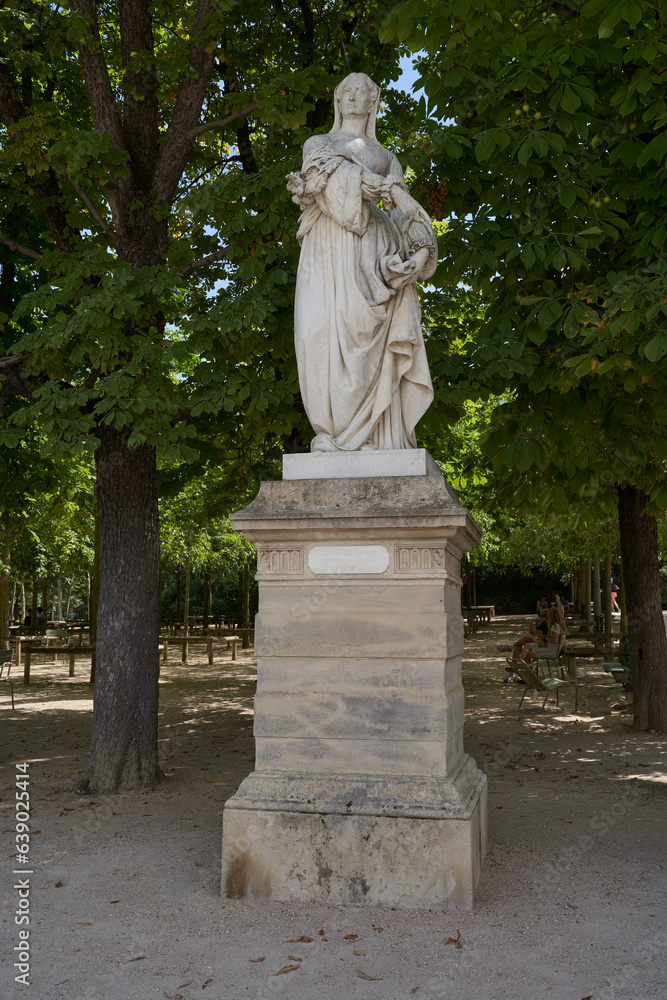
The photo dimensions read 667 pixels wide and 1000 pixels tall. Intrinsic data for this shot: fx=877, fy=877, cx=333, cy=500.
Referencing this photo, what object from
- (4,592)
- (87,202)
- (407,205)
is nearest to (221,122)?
(87,202)

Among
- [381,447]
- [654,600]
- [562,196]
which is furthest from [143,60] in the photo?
[654,600]

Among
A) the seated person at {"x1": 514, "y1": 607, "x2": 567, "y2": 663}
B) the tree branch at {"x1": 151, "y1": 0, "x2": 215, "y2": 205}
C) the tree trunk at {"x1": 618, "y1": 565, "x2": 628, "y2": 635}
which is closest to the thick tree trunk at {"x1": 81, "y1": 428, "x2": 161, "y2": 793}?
the tree branch at {"x1": 151, "y1": 0, "x2": 215, "y2": 205}

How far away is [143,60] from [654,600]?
8303 mm

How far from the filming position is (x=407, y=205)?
17.5ft

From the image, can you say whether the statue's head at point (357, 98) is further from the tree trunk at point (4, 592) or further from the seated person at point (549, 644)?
the tree trunk at point (4, 592)

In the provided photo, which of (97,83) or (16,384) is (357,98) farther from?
(16,384)

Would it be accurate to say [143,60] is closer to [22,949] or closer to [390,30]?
[390,30]

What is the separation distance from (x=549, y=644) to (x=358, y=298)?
41.4 feet

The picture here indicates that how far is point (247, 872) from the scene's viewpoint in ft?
15.8

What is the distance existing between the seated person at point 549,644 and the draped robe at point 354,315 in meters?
9.84

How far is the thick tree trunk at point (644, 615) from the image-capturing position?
10.8m

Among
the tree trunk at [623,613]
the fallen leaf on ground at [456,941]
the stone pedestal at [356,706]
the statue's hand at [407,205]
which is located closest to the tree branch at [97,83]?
the statue's hand at [407,205]

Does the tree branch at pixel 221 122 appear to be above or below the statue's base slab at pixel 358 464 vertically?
above

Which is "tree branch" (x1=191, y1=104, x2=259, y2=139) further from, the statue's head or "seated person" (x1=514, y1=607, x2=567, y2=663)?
"seated person" (x1=514, y1=607, x2=567, y2=663)
